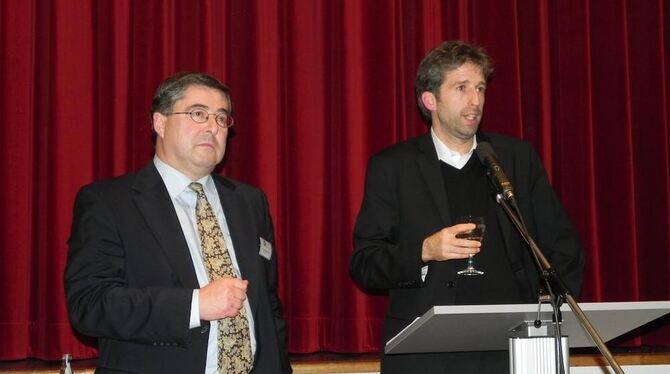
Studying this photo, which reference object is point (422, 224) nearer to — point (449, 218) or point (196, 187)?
point (449, 218)

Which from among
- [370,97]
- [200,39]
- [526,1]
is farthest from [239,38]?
[526,1]

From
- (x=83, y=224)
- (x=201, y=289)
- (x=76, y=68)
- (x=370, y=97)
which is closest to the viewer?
(x=201, y=289)

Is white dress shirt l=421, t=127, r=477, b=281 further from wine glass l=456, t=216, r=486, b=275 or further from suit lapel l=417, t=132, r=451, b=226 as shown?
wine glass l=456, t=216, r=486, b=275

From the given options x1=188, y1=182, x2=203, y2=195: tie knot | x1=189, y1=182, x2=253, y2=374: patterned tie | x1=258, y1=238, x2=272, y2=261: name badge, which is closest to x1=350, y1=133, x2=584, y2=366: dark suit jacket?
x1=258, y1=238, x2=272, y2=261: name badge

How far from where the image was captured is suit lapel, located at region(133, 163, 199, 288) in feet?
10.3

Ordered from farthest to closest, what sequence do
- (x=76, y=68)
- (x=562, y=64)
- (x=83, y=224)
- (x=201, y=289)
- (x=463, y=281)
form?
1. (x=562, y=64)
2. (x=76, y=68)
3. (x=463, y=281)
4. (x=83, y=224)
5. (x=201, y=289)

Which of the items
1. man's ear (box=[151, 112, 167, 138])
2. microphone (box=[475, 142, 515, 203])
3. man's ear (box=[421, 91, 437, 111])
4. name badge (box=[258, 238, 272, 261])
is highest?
man's ear (box=[421, 91, 437, 111])

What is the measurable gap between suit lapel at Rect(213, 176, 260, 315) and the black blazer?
472 millimetres

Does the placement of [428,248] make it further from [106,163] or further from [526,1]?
[526,1]

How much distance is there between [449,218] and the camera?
3.56m

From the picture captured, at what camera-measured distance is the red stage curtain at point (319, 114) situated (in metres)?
4.32

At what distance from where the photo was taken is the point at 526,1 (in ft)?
16.8

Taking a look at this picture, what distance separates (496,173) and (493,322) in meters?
0.52

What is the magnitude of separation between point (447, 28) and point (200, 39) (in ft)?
4.70
